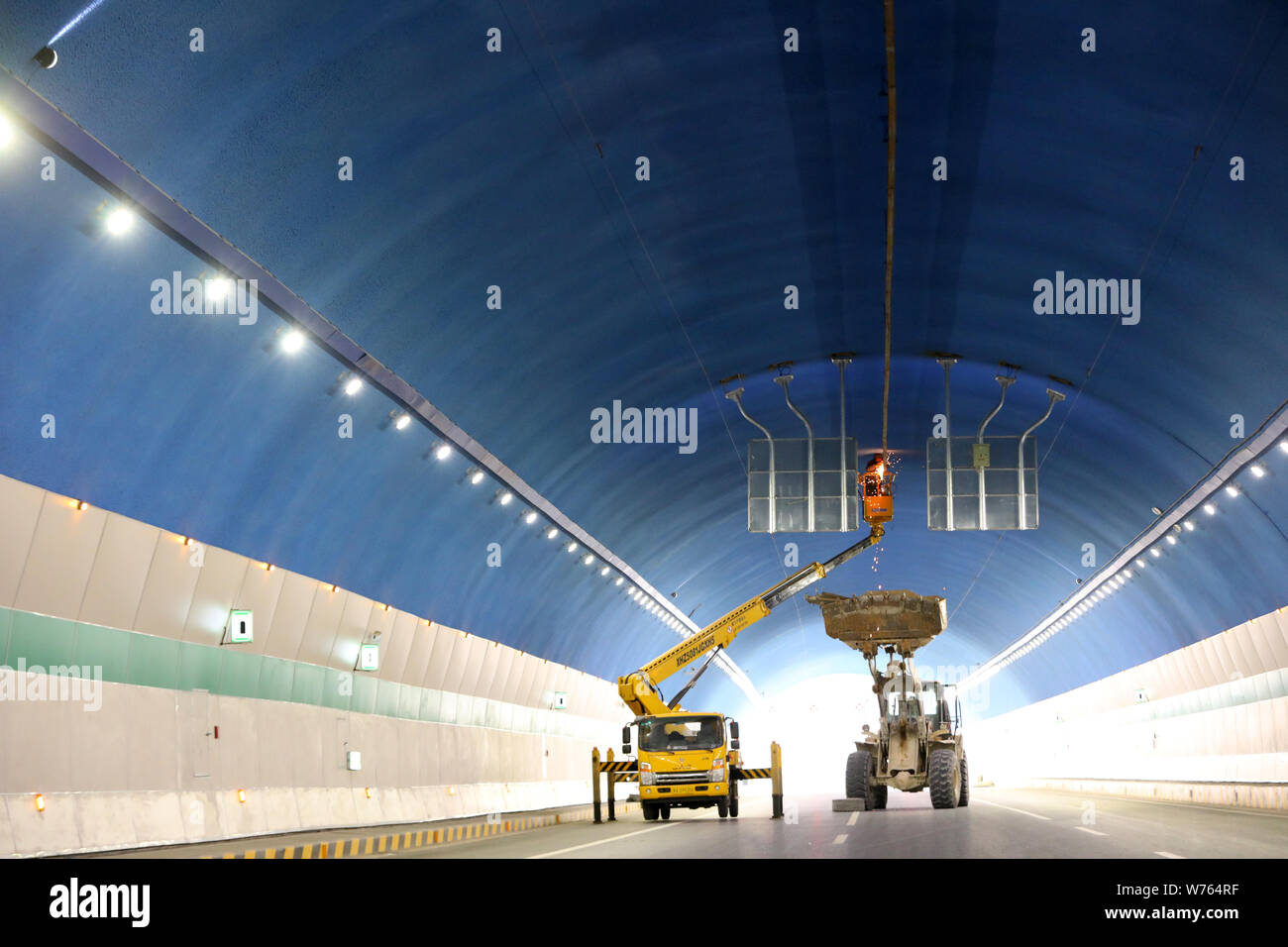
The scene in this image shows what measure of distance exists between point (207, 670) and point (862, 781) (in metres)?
18.1

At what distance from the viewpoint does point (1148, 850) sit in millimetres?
16812

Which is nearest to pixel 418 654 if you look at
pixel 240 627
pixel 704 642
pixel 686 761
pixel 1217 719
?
pixel 686 761

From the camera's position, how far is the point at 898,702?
1356 inches

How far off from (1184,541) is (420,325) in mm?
22187

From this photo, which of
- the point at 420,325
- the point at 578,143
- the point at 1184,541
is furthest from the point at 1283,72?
the point at 1184,541

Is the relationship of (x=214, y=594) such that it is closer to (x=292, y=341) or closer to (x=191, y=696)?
(x=191, y=696)

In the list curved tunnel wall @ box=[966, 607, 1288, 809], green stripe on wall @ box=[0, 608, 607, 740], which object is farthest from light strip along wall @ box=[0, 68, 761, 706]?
curved tunnel wall @ box=[966, 607, 1288, 809]

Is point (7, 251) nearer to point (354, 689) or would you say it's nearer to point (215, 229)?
point (215, 229)

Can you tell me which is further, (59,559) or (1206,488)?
(1206,488)

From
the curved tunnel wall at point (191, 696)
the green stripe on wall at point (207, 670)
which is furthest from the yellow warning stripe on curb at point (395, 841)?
the green stripe on wall at point (207, 670)

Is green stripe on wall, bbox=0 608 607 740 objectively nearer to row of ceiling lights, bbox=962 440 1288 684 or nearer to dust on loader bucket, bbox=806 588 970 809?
dust on loader bucket, bbox=806 588 970 809

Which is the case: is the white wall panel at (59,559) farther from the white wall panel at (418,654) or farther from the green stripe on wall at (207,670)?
the white wall panel at (418,654)

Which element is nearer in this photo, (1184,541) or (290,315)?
(290,315)

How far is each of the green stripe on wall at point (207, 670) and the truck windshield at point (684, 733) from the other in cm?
418
